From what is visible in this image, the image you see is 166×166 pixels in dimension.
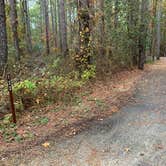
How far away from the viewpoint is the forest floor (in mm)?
4383

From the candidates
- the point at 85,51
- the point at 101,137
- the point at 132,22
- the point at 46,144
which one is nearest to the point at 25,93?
the point at 46,144

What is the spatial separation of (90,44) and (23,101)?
12.7ft

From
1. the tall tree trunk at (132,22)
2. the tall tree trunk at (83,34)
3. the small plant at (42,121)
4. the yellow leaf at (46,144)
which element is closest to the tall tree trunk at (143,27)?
the tall tree trunk at (132,22)

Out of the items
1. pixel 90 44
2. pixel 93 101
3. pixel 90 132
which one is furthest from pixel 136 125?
pixel 90 44

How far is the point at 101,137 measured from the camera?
17.1 ft

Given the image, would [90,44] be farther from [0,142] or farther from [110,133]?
[0,142]

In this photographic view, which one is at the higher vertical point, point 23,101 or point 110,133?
point 23,101

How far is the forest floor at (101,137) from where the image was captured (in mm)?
4383

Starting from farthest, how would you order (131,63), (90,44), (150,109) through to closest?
1. (131,63)
2. (90,44)
3. (150,109)

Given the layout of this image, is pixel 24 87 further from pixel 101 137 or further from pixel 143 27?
pixel 143 27

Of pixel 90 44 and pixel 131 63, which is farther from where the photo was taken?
pixel 131 63

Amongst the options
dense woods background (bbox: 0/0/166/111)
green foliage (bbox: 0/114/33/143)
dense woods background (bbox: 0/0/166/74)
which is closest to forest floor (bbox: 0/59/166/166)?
green foliage (bbox: 0/114/33/143)

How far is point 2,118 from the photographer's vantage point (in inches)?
232

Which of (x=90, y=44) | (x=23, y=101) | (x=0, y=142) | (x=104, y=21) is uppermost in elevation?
(x=104, y=21)
